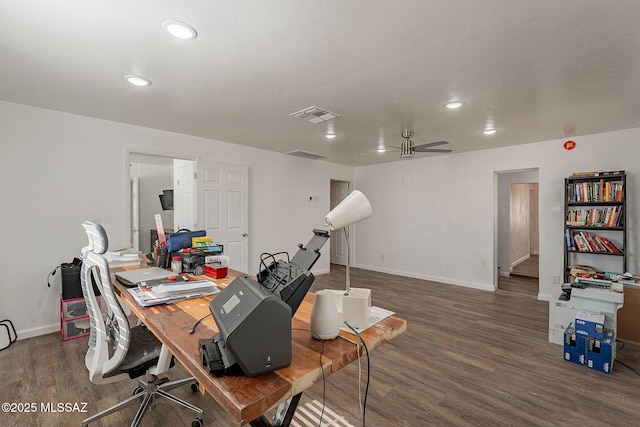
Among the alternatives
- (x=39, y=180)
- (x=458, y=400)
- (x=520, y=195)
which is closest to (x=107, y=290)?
(x=458, y=400)

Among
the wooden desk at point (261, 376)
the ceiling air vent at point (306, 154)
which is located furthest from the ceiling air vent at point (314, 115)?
the wooden desk at point (261, 376)

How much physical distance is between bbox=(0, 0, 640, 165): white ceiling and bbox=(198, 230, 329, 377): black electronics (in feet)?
4.76

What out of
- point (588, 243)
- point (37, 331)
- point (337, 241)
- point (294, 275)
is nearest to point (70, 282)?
point (37, 331)

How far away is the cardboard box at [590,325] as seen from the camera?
245 centimetres

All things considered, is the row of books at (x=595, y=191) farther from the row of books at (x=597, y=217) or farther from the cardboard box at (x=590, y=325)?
the cardboard box at (x=590, y=325)

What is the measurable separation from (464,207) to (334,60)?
408cm

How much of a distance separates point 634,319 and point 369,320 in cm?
335

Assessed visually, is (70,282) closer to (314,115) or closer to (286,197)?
(314,115)

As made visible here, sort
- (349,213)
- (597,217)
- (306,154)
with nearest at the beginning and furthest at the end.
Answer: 1. (349,213)
2. (597,217)
3. (306,154)

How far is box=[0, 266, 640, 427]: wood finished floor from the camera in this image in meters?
1.88

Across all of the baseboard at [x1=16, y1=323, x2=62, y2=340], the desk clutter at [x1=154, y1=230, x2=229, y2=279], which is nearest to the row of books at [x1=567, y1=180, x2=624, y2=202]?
the desk clutter at [x1=154, y1=230, x2=229, y2=279]

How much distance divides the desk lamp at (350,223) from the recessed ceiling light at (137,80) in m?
2.14

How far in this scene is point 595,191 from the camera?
3670 mm

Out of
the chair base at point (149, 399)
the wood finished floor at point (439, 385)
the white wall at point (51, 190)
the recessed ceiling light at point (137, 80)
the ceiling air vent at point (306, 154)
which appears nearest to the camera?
the chair base at point (149, 399)
